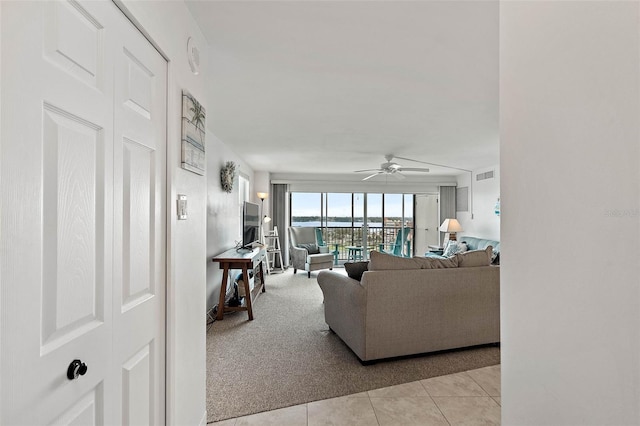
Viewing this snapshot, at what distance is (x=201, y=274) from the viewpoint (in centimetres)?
187

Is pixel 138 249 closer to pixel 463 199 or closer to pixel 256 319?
pixel 256 319

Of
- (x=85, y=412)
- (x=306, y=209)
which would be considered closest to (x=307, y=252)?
(x=306, y=209)

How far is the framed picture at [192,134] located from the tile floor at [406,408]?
152 centimetres

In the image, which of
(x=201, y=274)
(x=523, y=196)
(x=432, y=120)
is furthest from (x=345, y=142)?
(x=523, y=196)

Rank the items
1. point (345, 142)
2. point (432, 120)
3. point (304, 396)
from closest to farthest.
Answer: point (304, 396)
point (432, 120)
point (345, 142)

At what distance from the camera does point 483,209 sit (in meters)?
6.81

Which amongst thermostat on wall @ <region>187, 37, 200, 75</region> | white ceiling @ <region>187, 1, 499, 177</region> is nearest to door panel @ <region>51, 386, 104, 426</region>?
thermostat on wall @ <region>187, 37, 200, 75</region>

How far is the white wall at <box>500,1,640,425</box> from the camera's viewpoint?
56 centimetres

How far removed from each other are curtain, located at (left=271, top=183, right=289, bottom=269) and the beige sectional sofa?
4597mm

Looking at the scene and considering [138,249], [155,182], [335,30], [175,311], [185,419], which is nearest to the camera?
[138,249]

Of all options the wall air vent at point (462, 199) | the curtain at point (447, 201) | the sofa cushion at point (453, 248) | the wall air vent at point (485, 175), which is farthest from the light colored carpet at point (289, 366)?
the curtain at point (447, 201)

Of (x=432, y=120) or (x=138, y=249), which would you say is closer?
(x=138, y=249)

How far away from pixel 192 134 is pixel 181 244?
55 centimetres

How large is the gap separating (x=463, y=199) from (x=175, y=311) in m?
7.41
